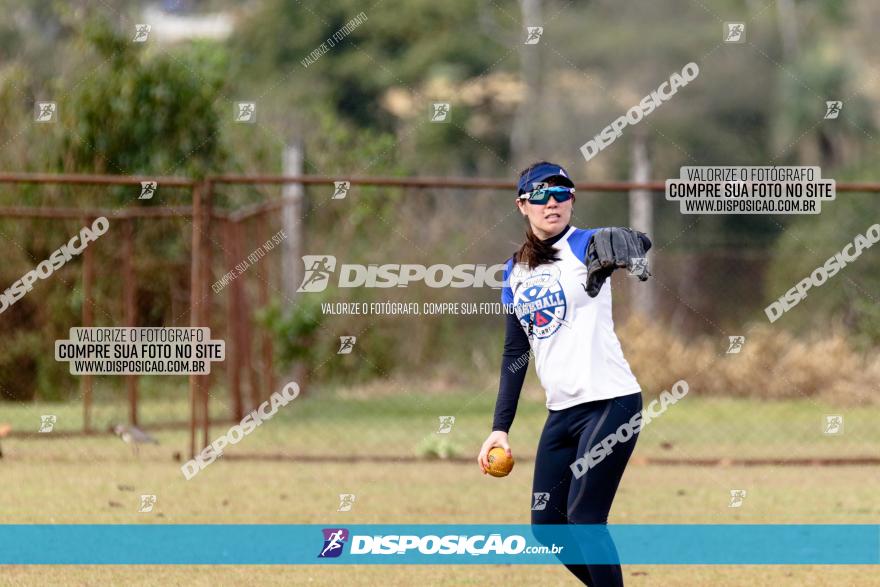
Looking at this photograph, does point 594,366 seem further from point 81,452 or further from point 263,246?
point 263,246

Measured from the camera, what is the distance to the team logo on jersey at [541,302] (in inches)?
259

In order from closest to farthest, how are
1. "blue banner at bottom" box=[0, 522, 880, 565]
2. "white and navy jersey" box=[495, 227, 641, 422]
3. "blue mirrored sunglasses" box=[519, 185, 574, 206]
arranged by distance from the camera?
"white and navy jersey" box=[495, 227, 641, 422]
"blue mirrored sunglasses" box=[519, 185, 574, 206]
"blue banner at bottom" box=[0, 522, 880, 565]

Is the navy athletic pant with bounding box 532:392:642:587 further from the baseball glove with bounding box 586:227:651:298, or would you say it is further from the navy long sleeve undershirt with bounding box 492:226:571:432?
the baseball glove with bounding box 586:227:651:298

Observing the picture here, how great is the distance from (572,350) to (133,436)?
31.1 feet

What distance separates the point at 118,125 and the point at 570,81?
95.3ft

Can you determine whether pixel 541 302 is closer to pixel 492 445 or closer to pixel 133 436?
pixel 492 445

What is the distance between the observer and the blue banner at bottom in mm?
9172

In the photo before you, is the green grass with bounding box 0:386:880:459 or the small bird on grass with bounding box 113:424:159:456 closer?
the small bird on grass with bounding box 113:424:159:456

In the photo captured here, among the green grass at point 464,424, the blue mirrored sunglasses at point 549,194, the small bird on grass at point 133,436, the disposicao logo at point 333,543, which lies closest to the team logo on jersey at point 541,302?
the blue mirrored sunglasses at point 549,194

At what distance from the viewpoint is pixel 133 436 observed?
15.2 m

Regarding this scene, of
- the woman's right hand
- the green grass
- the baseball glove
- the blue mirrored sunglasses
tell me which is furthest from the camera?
the green grass

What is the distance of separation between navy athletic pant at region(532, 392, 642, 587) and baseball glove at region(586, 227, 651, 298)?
0.51 meters

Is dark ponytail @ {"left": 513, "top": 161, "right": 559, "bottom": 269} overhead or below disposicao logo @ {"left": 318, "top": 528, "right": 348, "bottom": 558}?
overhead

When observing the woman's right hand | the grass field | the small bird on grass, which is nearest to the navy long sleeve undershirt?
the woman's right hand
